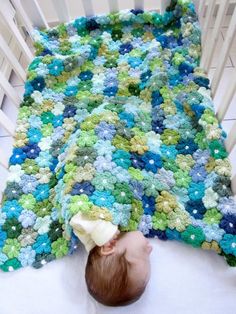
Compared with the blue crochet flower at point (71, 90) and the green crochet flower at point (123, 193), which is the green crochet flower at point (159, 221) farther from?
the blue crochet flower at point (71, 90)

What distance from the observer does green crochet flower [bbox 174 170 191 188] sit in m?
0.81

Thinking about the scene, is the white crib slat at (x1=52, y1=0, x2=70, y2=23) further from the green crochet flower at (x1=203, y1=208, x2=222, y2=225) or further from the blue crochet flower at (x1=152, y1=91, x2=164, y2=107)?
the green crochet flower at (x1=203, y1=208, x2=222, y2=225)

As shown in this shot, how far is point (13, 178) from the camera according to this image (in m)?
0.88

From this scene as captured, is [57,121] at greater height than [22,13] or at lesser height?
lesser

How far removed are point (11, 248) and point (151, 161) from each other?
393 mm

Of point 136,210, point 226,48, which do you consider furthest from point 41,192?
point 226,48

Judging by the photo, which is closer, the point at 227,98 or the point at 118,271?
the point at 118,271

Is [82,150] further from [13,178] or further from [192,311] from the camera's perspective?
[192,311]

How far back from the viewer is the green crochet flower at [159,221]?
77cm

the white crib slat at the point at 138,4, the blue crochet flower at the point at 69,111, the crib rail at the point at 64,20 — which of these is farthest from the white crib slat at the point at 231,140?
the white crib slat at the point at 138,4

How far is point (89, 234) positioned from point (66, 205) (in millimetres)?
80

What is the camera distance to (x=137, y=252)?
27.5 inches

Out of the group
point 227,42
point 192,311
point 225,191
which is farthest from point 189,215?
point 227,42

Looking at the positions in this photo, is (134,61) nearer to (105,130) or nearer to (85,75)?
(85,75)
